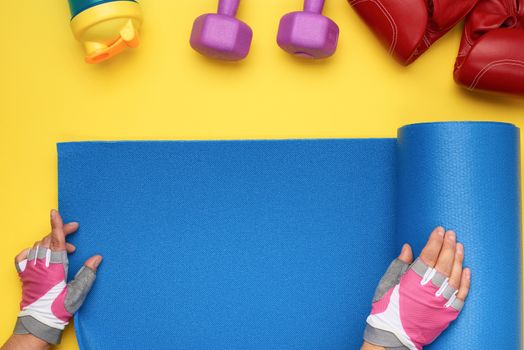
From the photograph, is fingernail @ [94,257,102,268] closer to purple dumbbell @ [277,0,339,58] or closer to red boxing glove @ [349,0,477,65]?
purple dumbbell @ [277,0,339,58]

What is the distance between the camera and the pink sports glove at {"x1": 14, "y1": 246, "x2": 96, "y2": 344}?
1192mm

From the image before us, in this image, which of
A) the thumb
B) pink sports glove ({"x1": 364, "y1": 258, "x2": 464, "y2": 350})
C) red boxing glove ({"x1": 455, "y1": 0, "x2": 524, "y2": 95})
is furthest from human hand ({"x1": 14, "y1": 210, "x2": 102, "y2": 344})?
red boxing glove ({"x1": 455, "y1": 0, "x2": 524, "y2": 95})

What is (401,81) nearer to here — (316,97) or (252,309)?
(316,97)

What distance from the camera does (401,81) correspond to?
1.29 metres

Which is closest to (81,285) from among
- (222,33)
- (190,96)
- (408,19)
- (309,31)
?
(190,96)

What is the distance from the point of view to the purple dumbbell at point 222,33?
120cm

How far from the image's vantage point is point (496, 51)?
1.18m

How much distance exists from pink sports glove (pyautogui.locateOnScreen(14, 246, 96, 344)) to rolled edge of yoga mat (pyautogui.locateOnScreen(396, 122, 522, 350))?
75 centimetres

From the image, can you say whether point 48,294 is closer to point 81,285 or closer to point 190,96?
point 81,285

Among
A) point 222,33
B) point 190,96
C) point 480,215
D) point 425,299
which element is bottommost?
point 425,299

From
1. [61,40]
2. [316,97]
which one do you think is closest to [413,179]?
[316,97]

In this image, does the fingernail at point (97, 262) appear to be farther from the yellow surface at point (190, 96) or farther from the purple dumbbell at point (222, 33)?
the purple dumbbell at point (222, 33)

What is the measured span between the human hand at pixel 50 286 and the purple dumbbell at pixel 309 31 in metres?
0.63

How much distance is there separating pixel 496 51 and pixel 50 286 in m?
1.06
